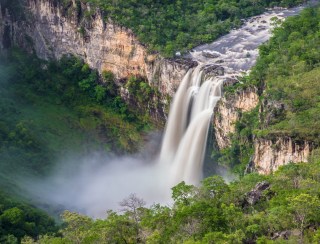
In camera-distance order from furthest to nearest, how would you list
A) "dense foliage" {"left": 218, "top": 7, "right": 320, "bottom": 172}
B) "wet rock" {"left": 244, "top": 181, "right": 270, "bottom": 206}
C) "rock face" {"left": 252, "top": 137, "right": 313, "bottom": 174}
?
"dense foliage" {"left": 218, "top": 7, "right": 320, "bottom": 172}
"rock face" {"left": 252, "top": 137, "right": 313, "bottom": 174}
"wet rock" {"left": 244, "top": 181, "right": 270, "bottom": 206}

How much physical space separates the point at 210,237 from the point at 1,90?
27.0 metres

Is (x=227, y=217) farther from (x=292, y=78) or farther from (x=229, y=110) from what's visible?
(x=229, y=110)

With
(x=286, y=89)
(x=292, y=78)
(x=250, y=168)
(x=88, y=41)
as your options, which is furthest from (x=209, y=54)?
(x=250, y=168)

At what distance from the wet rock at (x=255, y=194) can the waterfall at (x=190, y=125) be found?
1158 cm

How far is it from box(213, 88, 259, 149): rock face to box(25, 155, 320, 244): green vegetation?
29.6 ft

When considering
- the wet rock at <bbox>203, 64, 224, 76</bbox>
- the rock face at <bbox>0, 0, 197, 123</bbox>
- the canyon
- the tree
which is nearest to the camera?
the tree

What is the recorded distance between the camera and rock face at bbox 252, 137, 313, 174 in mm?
27078

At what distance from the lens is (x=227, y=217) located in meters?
20.9

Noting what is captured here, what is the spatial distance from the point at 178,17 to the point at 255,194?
22.1 metres

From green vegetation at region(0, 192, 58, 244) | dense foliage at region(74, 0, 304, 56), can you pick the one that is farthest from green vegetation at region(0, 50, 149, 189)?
green vegetation at region(0, 192, 58, 244)

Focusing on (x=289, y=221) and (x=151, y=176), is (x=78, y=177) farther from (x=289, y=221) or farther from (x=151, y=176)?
(x=289, y=221)

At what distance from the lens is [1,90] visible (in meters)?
42.8

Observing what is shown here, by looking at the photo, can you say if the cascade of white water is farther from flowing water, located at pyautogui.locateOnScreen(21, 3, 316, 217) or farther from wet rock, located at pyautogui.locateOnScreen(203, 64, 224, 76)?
wet rock, located at pyautogui.locateOnScreen(203, 64, 224, 76)

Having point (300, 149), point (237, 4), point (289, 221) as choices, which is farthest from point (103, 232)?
point (237, 4)
